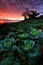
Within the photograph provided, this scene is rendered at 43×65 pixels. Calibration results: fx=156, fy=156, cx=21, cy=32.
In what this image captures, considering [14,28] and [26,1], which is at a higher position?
[26,1]

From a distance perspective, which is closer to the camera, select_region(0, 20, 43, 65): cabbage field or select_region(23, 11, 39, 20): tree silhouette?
select_region(0, 20, 43, 65): cabbage field

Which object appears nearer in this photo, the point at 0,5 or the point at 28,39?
the point at 28,39

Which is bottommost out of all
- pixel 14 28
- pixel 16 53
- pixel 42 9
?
pixel 16 53

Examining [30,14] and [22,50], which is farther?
[30,14]

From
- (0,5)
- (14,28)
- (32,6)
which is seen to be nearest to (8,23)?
(14,28)

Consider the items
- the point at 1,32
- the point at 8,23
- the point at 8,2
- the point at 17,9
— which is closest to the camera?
the point at 1,32

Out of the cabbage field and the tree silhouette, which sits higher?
the tree silhouette

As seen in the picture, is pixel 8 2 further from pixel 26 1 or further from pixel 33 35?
pixel 33 35

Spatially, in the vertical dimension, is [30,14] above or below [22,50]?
above

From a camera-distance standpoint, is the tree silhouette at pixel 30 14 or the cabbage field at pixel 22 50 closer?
the cabbage field at pixel 22 50

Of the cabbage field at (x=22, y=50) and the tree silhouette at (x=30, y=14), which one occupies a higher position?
the tree silhouette at (x=30, y=14)

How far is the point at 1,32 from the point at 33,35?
33 centimetres

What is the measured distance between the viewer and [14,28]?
3.75ft

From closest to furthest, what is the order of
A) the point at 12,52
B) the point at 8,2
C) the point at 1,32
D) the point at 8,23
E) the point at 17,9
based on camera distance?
the point at 12,52
the point at 1,32
the point at 8,23
the point at 17,9
the point at 8,2
